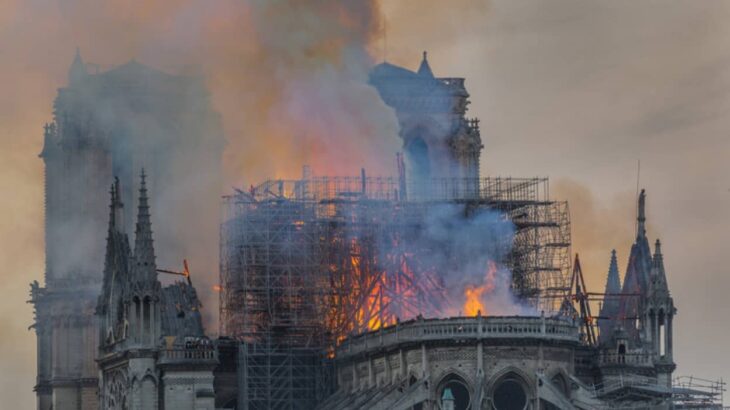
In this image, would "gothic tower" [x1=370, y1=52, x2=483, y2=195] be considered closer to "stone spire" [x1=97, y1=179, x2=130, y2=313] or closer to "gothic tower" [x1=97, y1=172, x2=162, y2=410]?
"stone spire" [x1=97, y1=179, x2=130, y2=313]

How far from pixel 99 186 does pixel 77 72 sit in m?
8.30

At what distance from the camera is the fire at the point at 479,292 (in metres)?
159

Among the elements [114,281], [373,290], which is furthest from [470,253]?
[114,281]

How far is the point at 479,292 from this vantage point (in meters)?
162

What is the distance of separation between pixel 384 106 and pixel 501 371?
3196 centimetres

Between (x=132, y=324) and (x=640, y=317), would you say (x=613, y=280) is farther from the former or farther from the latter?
(x=132, y=324)

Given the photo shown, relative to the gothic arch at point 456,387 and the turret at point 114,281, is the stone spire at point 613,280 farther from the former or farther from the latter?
the turret at point 114,281

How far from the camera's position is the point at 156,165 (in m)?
181

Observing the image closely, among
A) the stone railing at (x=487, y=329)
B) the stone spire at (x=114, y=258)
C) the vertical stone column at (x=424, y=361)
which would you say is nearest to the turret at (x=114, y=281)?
the stone spire at (x=114, y=258)

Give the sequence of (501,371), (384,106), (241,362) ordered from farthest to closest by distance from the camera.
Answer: (384,106), (241,362), (501,371)

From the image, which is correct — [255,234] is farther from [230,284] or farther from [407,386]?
[407,386]

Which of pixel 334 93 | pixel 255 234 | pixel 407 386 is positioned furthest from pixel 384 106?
pixel 407 386

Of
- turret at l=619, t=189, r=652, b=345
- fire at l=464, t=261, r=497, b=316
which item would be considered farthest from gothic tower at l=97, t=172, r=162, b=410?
turret at l=619, t=189, r=652, b=345

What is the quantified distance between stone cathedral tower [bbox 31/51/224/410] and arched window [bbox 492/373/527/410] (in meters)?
36.4
